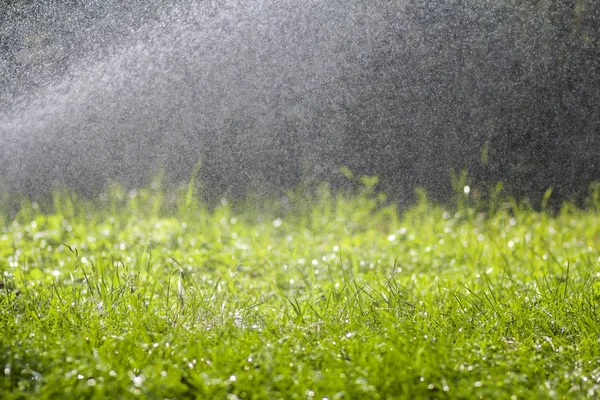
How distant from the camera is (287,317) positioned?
2.45 meters

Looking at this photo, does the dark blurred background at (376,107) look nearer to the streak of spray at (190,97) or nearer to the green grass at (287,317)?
the streak of spray at (190,97)

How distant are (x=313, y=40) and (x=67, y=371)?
353cm

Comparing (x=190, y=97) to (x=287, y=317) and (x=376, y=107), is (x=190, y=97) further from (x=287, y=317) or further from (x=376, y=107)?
(x=287, y=317)

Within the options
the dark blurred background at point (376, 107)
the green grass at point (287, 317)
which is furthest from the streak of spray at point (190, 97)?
the green grass at point (287, 317)

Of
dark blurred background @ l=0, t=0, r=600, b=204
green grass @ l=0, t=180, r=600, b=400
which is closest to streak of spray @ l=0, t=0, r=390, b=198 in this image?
dark blurred background @ l=0, t=0, r=600, b=204

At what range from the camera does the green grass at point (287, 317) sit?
1796 millimetres

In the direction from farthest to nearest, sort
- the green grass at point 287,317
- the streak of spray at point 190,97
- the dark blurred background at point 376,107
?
1. the dark blurred background at point 376,107
2. the streak of spray at point 190,97
3. the green grass at point 287,317

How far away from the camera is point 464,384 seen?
1.79m

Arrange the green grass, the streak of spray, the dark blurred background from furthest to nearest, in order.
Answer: the dark blurred background < the streak of spray < the green grass

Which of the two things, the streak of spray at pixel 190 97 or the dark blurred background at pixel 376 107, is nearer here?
the streak of spray at pixel 190 97

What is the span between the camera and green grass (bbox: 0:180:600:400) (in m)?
1.80

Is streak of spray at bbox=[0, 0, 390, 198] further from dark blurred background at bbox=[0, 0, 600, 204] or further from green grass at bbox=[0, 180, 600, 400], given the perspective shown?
green grass at bbox=[0, 180, 600, 400]

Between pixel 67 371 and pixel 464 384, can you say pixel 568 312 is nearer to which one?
pixel 464 384

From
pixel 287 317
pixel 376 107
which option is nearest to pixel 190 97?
pixel 376 107
